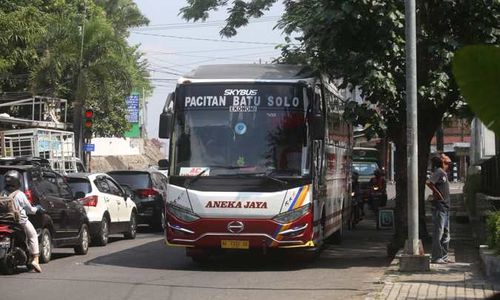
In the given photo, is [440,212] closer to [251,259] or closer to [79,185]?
[251,259]

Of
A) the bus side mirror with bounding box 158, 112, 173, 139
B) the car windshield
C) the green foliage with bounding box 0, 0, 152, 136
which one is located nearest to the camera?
the bus side mirror with bounding box 158, 112, 173, 139

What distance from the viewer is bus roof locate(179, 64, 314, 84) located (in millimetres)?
12602

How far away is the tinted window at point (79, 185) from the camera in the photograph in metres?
16.5

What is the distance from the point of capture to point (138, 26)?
50281 mm

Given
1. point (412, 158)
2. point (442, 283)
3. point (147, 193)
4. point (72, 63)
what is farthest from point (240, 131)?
point (72, 63)

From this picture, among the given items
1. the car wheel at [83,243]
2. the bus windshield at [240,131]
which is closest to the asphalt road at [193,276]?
the car wheel at [83,243]

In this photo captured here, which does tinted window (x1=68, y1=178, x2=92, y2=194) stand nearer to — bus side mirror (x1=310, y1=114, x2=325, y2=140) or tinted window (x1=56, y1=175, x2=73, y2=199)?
tinted window (x1=56, y1=175, x2=73, y2=199)

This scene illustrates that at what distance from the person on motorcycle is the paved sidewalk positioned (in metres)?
5.40

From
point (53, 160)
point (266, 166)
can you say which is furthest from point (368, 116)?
point (53, 160)

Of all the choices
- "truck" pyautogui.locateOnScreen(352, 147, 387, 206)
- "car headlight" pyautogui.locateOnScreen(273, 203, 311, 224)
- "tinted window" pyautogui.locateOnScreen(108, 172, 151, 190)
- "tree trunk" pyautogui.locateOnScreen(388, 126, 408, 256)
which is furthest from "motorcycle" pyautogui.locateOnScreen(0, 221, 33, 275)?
"truck" pyautogui.locateOnScreen(352, 147, 387, 206)

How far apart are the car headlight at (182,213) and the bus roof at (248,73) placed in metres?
2.12

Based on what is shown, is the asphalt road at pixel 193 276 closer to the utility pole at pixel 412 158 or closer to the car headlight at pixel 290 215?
the utility pole at pixel 412 158

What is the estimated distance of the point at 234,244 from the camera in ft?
39.0

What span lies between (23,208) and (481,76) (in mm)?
10283
